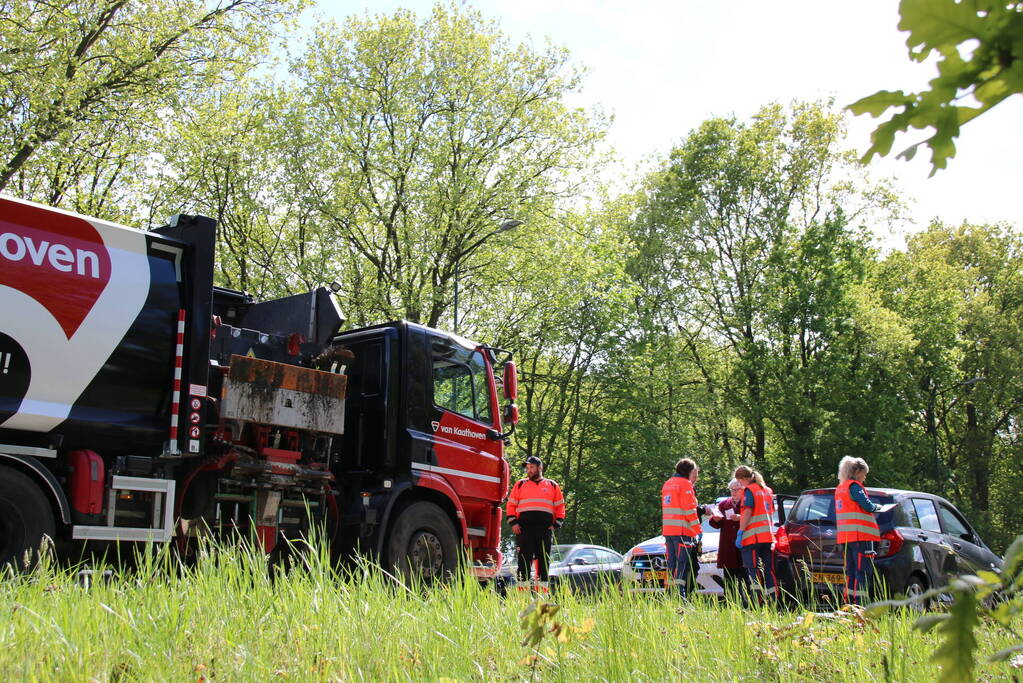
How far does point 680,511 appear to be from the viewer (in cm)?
975

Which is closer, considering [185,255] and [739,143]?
[185,255]

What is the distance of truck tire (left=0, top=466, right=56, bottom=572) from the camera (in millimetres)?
6441

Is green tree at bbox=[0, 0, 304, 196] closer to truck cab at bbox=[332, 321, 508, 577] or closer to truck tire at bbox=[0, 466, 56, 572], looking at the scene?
truck cab at bbox=[332, 321, 508, 577]

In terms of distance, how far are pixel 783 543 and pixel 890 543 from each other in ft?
3.63

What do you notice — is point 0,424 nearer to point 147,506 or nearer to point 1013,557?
point 147,506

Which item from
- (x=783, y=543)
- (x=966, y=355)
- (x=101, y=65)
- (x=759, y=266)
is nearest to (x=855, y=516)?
(x=783, y=543)

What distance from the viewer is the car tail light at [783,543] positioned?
1023 cm

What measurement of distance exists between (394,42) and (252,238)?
6398 mm

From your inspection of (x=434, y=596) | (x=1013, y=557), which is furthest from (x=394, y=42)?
(x=1013, y=557)

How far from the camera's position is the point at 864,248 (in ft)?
106

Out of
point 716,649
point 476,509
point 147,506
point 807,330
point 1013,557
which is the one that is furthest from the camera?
point 807,330

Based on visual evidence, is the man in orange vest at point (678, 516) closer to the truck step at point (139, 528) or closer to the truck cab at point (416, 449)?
the truck cab at point (416, 449)

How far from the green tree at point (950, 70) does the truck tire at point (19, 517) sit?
6.81 metres

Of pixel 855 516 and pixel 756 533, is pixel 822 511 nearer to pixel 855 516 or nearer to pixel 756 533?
pixel 756 533
